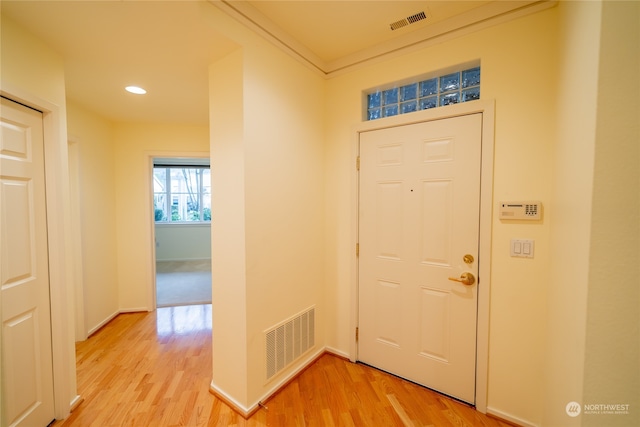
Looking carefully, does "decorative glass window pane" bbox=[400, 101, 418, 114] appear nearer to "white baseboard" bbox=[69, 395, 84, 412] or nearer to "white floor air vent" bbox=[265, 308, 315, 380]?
"white floor air vent" bbox=[265, 308, 315, 380]

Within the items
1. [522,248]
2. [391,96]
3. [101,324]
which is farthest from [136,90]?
[522,248]

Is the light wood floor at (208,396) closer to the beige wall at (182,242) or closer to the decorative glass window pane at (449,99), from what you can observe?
the decorative glass window pane at (449,99)

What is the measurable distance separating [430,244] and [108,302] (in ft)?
12.3

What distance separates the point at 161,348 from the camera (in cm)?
Result: 253

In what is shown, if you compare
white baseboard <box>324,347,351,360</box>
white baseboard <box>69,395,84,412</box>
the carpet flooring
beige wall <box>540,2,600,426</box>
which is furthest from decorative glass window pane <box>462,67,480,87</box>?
the carpet flooring

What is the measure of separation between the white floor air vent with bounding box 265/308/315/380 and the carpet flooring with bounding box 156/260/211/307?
2.33 meters

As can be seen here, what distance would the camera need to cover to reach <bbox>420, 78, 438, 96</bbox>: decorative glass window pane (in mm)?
1906

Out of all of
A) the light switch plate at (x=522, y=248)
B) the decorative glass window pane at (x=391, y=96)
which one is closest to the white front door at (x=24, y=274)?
the decorative glass window pane at (x=391, y=96)

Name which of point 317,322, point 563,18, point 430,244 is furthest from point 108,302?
point 563,18

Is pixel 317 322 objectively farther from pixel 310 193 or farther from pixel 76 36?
pixel 76 36

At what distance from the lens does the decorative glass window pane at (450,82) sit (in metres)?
1.83

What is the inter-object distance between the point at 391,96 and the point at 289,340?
2184 mm

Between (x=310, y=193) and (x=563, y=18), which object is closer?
(x=563, y=18)

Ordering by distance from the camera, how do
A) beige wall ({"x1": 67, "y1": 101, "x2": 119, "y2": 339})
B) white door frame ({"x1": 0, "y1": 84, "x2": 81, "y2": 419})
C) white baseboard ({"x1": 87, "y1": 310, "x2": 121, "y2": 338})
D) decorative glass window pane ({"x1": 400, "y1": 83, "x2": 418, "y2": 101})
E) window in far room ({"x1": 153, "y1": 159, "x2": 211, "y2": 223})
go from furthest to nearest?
window in far room ({"x1": 153, "y1": 159, "x2": 211, "y2": 223}), white baseboard ({"x1": 87, "y1": 310, "x2": 121, "y2": 338}), beige wall ({"x1": 67, "y1": 101, "x2": 119, "y2": 339}), decorative glass window pane ({"x1": 400, "y1": 83, "x2": 418, "y2": 101}), white door frame ({"x1": 0, "y1": 84, "x2": 81, "y2": 419})
